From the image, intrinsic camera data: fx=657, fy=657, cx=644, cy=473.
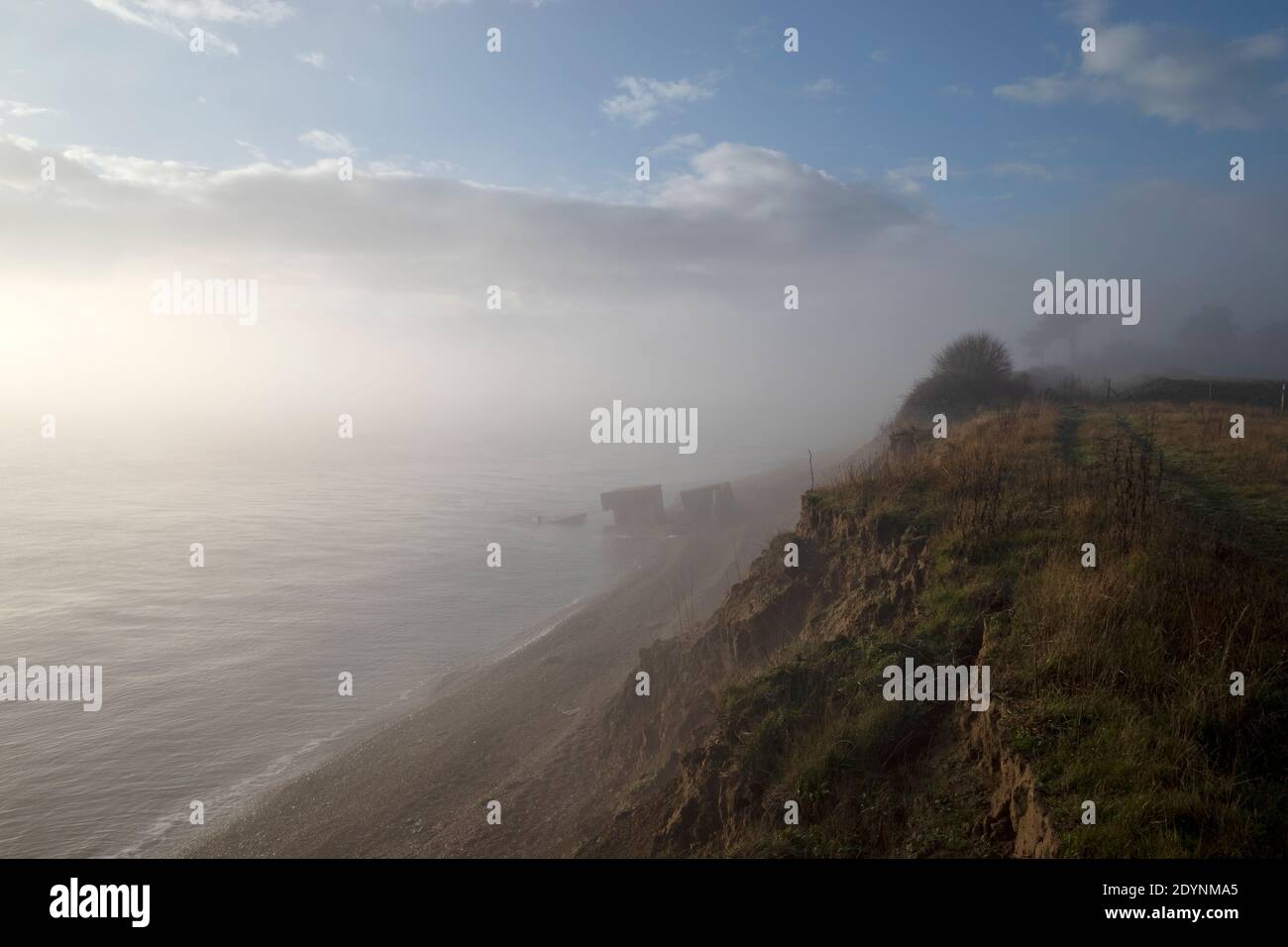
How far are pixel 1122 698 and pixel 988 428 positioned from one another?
15.2m

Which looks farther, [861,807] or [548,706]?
[548,706]

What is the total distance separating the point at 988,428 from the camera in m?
19.4

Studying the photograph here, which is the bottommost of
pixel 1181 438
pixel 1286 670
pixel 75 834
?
pixel 75 834

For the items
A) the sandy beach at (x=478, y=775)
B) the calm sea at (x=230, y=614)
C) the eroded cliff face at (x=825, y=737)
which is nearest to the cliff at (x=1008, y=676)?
the eroded cliff face at (x=825, y=737)

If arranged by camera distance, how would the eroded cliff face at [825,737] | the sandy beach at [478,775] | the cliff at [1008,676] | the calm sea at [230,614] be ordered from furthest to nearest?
the calm sea at [230,614] < the sandy beach at [478,775] < the eroded cliff face at [825,737] < the cliff at [1008,676]

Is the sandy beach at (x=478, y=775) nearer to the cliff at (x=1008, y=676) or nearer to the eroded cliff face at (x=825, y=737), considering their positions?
the eroded cliff face at (x=825, y=737)

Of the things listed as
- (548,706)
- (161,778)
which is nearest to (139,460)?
(161,778)

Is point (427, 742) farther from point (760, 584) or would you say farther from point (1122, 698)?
point (1122, 698)

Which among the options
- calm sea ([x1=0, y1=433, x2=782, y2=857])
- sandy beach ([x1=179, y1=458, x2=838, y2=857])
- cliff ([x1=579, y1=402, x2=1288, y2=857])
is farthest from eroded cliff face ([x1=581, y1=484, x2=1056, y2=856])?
calm sea ([x1=0, y1=433, x2=782, y2=857])

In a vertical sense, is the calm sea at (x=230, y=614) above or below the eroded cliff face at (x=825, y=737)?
below

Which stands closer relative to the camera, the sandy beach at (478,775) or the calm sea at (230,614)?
the sandy beach at (478,775)

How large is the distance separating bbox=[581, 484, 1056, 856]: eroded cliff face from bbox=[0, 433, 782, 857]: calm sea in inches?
550

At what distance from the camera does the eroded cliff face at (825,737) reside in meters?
6.29

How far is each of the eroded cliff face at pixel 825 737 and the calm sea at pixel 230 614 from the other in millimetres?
13979
